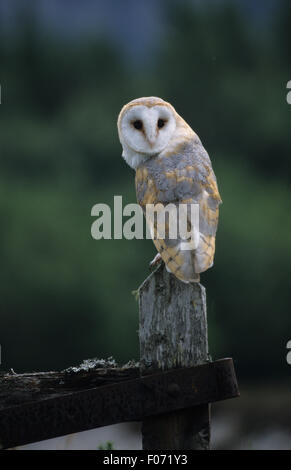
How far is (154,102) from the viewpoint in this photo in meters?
2.37

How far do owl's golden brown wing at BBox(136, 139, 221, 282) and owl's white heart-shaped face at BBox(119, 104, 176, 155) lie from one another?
6 centimetres

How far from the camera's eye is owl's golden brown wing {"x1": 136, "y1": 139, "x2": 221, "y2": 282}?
2.00 metres

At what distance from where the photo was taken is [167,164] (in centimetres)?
234

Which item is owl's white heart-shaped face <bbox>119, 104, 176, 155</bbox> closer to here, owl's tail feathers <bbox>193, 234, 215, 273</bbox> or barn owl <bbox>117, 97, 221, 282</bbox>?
barn owl <bbox>117, 97, 221, 282</bbox>

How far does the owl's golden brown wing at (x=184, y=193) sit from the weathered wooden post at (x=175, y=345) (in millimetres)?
135

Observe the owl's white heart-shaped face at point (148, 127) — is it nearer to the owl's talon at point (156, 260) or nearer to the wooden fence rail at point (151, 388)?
the owl's talon at point (156, 260)

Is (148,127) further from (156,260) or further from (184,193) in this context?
(156,260)

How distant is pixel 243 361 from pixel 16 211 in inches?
91.8

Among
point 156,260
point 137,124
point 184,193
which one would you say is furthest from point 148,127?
point 156,260

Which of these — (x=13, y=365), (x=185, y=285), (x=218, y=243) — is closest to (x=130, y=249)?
(x=218, y=243)

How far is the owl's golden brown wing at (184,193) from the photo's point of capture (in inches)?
78.8

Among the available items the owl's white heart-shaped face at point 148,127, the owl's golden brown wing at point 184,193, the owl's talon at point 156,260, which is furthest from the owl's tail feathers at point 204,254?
the owl's white heart-shaped face at point 148,127

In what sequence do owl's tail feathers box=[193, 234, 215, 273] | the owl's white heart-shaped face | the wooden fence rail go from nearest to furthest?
the wooden fence rail
owl's tail feathers box=[193, 234, 215, 273]
the owl's white heart-shaped face

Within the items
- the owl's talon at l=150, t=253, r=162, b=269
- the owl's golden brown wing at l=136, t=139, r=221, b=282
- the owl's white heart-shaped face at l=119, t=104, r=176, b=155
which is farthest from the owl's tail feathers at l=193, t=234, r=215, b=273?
the owl's white heart-shaped face at l=119, t=104, r=176, b=155
